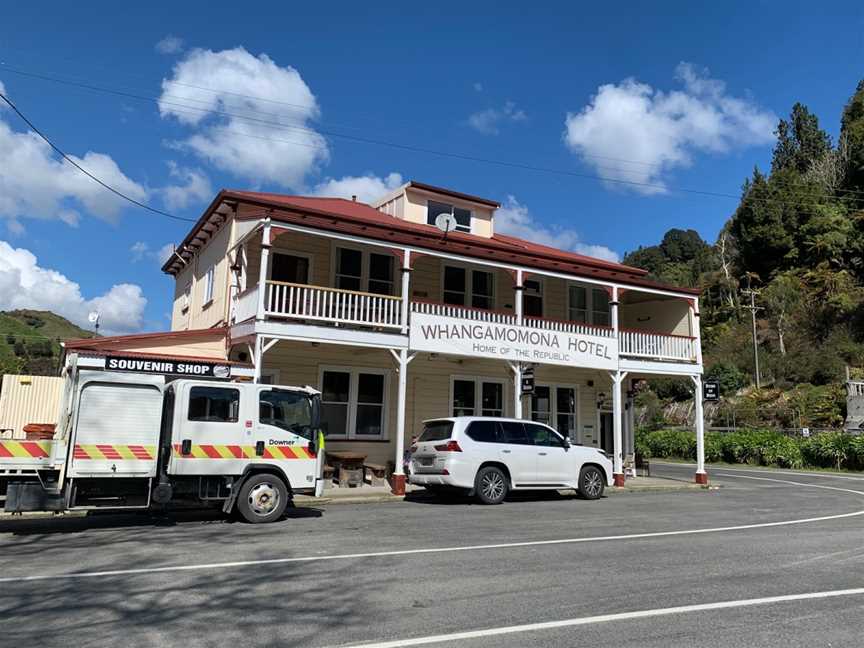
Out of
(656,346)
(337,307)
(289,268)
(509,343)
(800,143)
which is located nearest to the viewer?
(337,307)

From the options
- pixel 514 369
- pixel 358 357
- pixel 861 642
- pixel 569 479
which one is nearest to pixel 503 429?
pixel 569 479

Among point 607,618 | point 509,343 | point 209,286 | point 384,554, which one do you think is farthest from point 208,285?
point 607,618

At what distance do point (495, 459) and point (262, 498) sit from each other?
16.3ft

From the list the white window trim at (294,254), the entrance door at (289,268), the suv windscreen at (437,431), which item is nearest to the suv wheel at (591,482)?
the suv windscreen at (437,431)

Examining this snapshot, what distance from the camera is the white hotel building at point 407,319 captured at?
51.0ft

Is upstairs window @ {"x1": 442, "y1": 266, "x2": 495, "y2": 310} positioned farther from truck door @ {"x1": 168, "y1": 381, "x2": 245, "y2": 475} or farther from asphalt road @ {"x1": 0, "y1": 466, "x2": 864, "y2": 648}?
truck door @ {"x1": 168, "y1": 381, "x2": 245, "y2": 475}

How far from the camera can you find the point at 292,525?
409 inches

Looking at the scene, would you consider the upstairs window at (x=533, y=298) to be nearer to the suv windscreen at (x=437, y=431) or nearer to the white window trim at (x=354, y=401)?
the white window trim at (x=354, y=401)

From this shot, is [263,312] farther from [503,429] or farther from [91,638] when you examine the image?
[91,638]

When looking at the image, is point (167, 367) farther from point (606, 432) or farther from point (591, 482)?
point (606, 432)

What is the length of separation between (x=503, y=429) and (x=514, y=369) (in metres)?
4.10

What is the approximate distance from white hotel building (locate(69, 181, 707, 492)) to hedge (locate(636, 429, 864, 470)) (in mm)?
5677

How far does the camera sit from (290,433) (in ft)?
35.6

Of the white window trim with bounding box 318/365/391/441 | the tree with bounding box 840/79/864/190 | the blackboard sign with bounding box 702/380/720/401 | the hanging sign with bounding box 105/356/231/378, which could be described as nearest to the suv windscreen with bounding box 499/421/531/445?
the white window trim with bounding box 318/365/391/441
